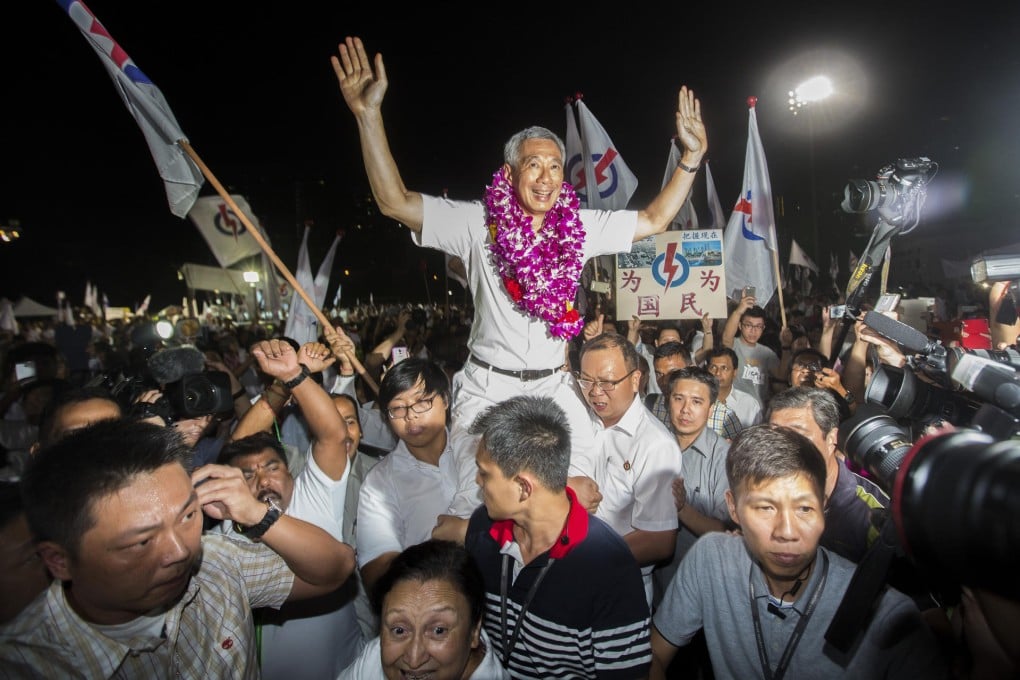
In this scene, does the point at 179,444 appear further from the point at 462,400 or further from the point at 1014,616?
the point at 1014,616

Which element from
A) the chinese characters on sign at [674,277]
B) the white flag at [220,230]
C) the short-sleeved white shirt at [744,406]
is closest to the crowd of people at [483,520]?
the short-sleeved white shirt at [744,406]

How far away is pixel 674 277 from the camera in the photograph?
7.71 m

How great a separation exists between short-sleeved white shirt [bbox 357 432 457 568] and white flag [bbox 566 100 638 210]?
17.7 ft

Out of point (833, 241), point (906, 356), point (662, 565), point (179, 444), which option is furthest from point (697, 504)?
point (833, 241)

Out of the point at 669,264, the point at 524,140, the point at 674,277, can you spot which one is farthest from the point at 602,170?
the point at 524,140

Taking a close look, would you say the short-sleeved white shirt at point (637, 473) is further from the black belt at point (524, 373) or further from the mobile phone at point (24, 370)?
the mobile phone at point (24, 370)

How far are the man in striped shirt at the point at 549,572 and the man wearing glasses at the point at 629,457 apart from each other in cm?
74

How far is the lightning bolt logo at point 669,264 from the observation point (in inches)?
303

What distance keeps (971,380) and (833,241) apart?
28563 millimetres

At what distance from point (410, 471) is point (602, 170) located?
5.94 metres

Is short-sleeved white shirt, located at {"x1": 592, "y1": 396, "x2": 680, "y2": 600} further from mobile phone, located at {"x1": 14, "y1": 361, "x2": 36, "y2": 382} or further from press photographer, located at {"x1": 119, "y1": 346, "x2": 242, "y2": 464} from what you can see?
mobile phone, located at {"x1": 14, "y1": 361, "x2": 36, "y2": 382}

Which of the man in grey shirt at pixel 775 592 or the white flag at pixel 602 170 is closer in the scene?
the man in grey shirt at pixel 775 592

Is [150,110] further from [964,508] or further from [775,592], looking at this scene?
[964,508]

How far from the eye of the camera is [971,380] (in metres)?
1.79
